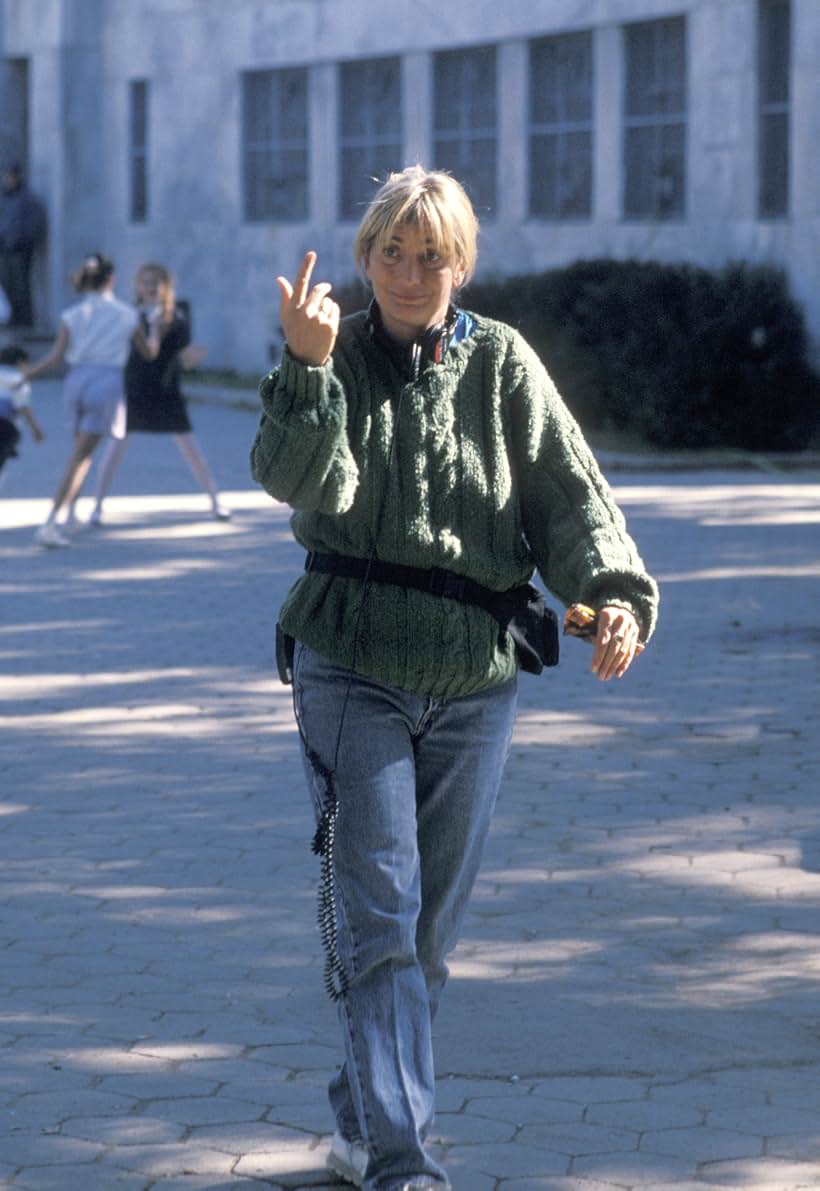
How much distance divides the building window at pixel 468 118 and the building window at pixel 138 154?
22.4 feet

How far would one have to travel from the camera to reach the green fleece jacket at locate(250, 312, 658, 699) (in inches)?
149

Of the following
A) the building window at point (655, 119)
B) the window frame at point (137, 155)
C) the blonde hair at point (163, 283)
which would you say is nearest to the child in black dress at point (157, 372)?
the blonde hair at point (163, 283)

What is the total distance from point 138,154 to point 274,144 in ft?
11.3

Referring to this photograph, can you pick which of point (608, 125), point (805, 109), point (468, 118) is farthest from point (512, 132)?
point (805, 109)

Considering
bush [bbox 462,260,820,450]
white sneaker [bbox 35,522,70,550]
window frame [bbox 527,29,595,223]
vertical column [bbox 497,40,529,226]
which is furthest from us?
vertical column [bbox 497,40,529,226]

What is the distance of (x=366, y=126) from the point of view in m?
27.9

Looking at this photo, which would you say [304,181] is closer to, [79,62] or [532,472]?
[79,62]

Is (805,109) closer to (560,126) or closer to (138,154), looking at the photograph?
(560,126)

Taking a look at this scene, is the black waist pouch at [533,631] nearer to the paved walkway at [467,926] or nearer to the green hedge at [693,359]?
the paved walkway at [467,926]

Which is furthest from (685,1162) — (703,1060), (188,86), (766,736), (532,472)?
(188,86)

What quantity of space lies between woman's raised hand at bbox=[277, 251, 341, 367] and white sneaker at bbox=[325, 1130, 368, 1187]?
1.36 meters

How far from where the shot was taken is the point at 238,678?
9414mm

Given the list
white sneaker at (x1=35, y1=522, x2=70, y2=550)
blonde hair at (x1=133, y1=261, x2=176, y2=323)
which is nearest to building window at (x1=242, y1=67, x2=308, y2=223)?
blonde hair at (x1=133, y1=261, x2=176, y2=323)

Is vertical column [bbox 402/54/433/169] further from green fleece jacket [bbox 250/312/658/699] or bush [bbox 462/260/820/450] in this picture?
green fleece jacket [bbox 250/312/658/699]
